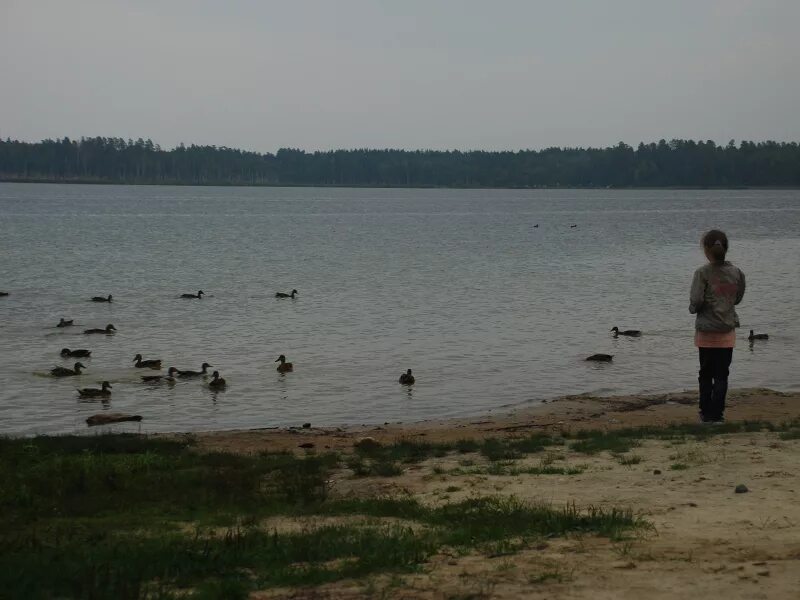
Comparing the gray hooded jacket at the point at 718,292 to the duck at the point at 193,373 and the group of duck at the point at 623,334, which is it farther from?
the duck at the point at 193,373

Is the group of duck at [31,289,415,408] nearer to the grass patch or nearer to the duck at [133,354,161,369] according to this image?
the duck at [133,354,161,369]

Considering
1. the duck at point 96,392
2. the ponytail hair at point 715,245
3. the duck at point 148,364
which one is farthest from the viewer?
the duck at point 148,364

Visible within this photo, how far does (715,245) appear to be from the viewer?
11664mm

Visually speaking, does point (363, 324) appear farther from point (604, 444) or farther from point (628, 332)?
point (604, 444)

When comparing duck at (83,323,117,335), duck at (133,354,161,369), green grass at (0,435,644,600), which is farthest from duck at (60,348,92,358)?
green grass at (0,435,644,600)

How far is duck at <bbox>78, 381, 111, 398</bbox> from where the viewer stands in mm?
19783

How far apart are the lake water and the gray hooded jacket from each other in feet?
24.8

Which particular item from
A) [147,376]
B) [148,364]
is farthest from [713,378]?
[148,364]

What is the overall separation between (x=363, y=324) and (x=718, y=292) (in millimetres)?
20374

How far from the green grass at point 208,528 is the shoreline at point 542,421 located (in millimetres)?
2962

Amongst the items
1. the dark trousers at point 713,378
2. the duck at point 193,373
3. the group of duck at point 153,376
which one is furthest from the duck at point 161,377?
the dark trousers at point 713,378

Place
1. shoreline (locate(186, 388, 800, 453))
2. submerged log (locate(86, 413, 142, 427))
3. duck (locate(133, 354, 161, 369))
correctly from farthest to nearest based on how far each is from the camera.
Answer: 1. duck (locate(133, 354, 161, 369))
2. submerged log (locate(86, 413, 142, 427))
3. shoreline (locate(186, 388, 800, 453))

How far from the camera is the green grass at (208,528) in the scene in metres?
6.43

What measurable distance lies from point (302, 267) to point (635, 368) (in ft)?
111
